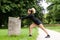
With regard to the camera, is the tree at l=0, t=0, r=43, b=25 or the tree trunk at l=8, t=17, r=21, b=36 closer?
the tree trunk at l=8, t=17, r=21, b=36

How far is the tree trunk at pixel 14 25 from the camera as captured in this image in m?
16.3

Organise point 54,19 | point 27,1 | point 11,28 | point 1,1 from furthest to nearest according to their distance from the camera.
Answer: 1. point 54,19
2. point 27,1
3. point 1,1
4. point 11,28

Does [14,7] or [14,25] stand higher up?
[14,25]

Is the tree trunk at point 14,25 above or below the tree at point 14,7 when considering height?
above

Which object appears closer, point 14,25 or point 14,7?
point 14,25

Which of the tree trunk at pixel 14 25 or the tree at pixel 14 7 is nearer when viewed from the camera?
the tree trunk at pixel 14 25

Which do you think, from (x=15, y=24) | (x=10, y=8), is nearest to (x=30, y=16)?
(x=15, y=24)

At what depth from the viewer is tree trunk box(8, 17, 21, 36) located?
16.3 metres

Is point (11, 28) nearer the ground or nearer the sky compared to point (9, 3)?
nearer the sky

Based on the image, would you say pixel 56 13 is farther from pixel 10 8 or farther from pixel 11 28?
pixel 11 28

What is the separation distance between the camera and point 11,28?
16562mm

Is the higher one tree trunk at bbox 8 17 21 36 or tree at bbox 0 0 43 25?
tree trunk at bbox 8 17 21 36

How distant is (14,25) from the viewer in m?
16.5

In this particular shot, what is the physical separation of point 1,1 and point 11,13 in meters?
3.37
